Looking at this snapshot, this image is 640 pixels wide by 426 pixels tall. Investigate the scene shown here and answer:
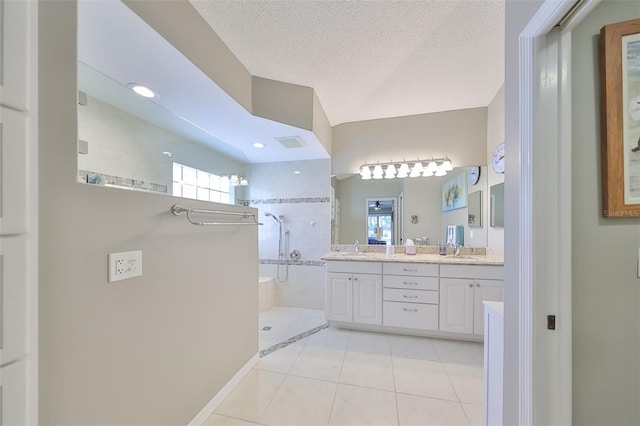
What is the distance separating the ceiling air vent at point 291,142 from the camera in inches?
110

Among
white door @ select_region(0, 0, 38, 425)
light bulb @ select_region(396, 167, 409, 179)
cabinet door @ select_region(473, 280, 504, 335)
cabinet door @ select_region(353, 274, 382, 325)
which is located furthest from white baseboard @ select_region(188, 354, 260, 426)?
light bulb @ select_region(396, 167, 409, 179)

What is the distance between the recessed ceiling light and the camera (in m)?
1.83

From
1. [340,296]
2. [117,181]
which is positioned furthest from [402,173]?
[117,181]

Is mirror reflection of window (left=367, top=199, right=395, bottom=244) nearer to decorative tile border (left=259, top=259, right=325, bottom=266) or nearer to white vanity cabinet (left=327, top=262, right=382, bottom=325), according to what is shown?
white vanity cabinet (left=327, top=262, right=382, bottom=325)

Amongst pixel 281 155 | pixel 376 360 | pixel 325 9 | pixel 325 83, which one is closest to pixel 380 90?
pixel 325 83

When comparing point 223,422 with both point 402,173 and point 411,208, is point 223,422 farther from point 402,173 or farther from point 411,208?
point 402,173

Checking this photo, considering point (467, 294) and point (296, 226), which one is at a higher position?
point (296, 226)

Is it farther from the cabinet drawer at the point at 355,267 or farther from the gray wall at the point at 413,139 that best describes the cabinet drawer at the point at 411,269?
the gray wall at the point at 413,139

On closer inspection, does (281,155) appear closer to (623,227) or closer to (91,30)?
(91,30)

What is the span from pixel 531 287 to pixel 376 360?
1755 millimetres

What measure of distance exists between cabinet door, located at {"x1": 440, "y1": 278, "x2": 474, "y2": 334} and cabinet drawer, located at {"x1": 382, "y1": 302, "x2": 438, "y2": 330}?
0.10 m

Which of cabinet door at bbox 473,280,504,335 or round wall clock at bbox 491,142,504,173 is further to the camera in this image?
round wall clock at bbox 491,142,504,173

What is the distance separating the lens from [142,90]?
190cm

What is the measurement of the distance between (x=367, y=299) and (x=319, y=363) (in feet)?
2.92
